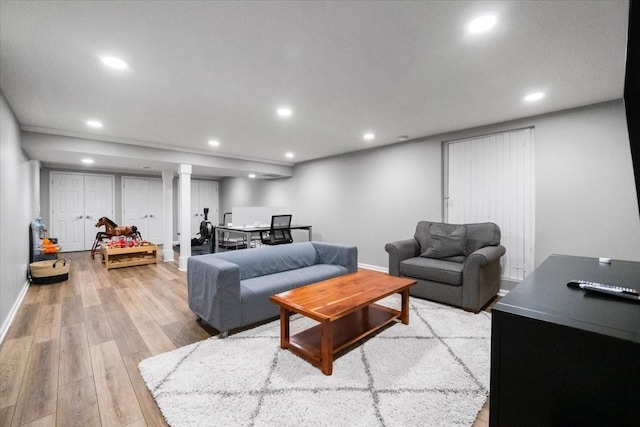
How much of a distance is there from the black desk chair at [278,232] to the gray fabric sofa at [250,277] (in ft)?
6.52

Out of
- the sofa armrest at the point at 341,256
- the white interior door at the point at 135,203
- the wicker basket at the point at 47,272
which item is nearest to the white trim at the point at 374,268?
the sofa armrest at the point at 341,256

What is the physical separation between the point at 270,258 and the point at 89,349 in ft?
5.53

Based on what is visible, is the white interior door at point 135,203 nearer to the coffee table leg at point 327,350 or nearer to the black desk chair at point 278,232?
the black desk chair at point 278,232

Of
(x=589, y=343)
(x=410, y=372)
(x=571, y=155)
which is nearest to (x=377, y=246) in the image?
(x=571, y=155)

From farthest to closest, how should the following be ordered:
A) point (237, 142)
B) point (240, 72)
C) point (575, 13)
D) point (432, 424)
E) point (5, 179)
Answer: point (237, 142) → point (5, 179) → point (240, 72) → point (575, 13) → point (432, 424)

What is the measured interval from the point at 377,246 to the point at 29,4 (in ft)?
15.4

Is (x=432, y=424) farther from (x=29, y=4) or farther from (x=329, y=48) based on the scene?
(x=29, y=4)

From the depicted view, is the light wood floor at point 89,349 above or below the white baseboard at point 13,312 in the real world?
below

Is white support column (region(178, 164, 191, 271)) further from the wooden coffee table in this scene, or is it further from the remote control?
the remote control

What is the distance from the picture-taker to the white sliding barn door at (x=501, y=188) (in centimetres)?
344

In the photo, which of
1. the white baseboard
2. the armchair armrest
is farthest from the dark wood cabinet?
the white baseboard

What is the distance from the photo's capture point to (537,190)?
3.32 metres

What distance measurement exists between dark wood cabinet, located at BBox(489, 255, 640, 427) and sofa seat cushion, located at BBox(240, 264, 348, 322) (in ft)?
6.78

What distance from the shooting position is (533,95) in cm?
272
